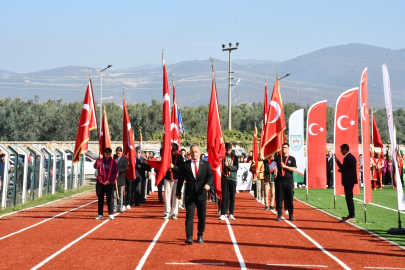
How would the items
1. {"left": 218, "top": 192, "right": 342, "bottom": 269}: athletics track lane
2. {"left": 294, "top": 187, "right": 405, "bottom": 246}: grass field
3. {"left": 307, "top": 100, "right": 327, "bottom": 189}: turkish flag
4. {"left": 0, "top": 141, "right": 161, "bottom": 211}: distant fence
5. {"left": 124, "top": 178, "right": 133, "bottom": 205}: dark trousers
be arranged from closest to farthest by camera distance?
{"left": 218, "top": 192, "right": 342, "bottom": 269}: athletics track lane → {"left": 294, "top": 187, "right": 405, "bottom": 246}: grass field → {"left": 0, "top": 141, "right": 161, "bottom": 211}: distant fence → {"left": 124, "top": 178, "right": 133, "bottom": 205}: dark trousers → {"left": 307, "top": 100, "right": 327, "bottom": 189}: turkish flag

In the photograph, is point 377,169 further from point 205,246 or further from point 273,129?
point 205,246

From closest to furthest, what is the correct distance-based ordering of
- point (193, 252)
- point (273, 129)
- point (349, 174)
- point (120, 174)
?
point (193, 252) < point (349, 174) < point (273, 129) < point (120, 174)

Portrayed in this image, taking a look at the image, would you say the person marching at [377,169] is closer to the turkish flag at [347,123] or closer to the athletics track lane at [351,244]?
the turkish flag at [347,123]

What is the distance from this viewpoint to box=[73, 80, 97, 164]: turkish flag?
16.8 metres

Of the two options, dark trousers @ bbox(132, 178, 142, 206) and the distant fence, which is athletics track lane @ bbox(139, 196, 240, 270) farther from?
the distant fence

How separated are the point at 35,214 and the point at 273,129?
24.0 feet

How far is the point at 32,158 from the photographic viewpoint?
1938 cm

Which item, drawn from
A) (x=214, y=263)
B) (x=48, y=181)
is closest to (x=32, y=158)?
(x=48, y=181)

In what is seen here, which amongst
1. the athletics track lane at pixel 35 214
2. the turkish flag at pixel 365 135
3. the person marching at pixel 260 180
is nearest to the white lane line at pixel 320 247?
the turkish flag at pixel 365 135

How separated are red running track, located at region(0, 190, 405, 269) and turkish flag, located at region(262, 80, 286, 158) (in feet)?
6.32

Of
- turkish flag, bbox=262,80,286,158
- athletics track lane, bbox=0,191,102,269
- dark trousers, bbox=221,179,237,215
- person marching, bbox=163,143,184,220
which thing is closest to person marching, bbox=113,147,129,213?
athletics track lane, bbox=0,191,102,269

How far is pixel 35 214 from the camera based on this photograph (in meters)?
15.5

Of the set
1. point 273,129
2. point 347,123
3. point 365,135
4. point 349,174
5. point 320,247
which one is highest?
point 347,123

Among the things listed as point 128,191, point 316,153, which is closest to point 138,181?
point 128,191
